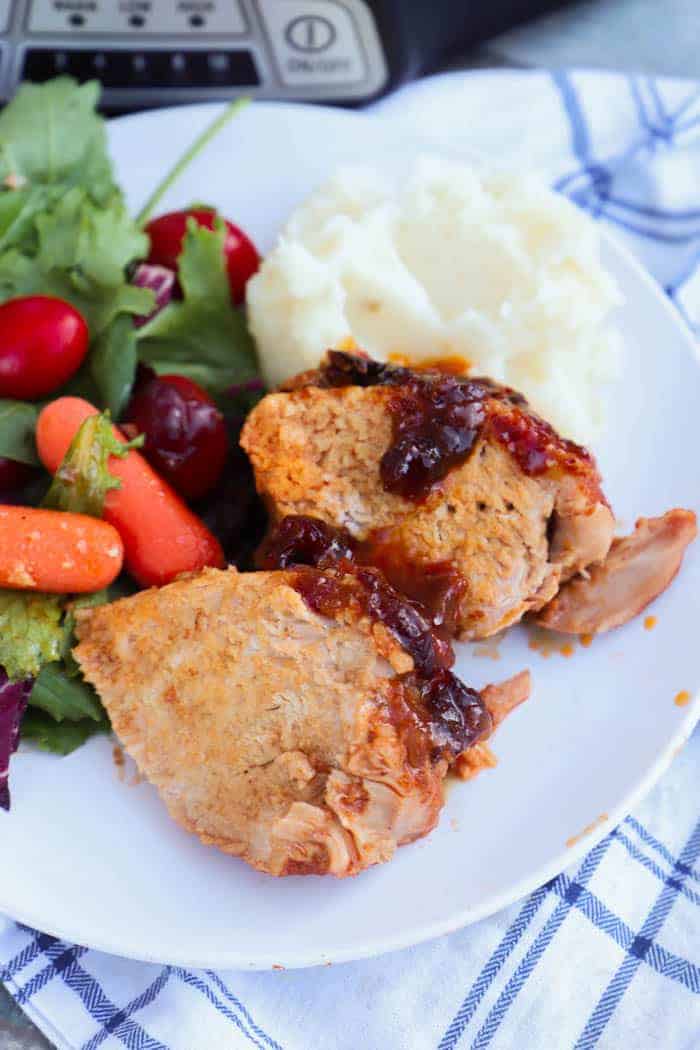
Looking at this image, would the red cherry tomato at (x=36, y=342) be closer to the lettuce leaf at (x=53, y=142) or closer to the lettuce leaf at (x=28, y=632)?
the lettuce leaf at (x=53, y=142)

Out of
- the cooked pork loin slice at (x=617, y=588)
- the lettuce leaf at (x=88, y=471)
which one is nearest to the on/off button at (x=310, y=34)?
the lettuce leaf at (x=88, y=471)

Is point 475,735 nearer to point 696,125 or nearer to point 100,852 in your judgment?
point 100,852

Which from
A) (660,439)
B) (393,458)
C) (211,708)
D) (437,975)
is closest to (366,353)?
(393,458)

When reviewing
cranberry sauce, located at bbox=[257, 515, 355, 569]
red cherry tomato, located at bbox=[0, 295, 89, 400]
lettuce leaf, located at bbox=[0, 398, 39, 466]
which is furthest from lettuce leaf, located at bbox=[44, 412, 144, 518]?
cranberry sauce, located at bbox=[257, 515, 355, 569]

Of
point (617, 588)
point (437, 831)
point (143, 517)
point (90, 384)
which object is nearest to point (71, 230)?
point (90, 384)

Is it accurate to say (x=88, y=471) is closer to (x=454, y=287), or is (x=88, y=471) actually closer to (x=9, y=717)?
(x=9, y=717)

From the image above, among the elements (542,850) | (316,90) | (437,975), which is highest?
(316,90)
